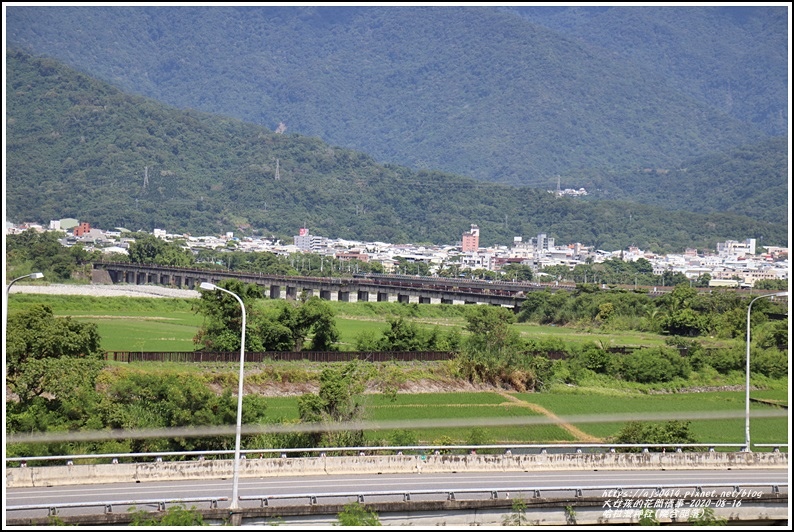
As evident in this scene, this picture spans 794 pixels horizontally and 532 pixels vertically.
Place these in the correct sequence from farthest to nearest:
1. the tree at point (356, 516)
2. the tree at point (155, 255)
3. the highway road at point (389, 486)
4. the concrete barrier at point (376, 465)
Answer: the tree at point (155, 255) < the concrete barrier at point (376, 465) < the highway road at point (389, 486) < the tree at point (356, 516)

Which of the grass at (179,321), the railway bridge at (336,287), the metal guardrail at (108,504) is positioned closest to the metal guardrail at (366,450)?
the metal guardrail at (108,504)

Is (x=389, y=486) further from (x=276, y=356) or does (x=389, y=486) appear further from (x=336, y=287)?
(x=336, y=287)

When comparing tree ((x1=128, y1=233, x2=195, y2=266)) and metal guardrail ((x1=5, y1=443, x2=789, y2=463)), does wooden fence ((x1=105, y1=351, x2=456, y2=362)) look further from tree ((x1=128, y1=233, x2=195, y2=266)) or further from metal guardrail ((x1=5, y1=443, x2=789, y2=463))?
tree ((x1=128, y1=233, x2=195, y2=266))

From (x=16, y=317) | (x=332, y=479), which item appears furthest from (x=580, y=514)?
(x=16, y=317)

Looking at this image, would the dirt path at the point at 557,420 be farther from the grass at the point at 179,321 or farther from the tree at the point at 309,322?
the grass at the point at 179,321

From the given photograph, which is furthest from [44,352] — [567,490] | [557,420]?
[567,490]

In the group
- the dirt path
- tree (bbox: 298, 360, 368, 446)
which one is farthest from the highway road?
the dirt path

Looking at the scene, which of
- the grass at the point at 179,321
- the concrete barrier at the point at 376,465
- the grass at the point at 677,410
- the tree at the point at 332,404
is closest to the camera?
the concrete barrier at the point at 376,465
